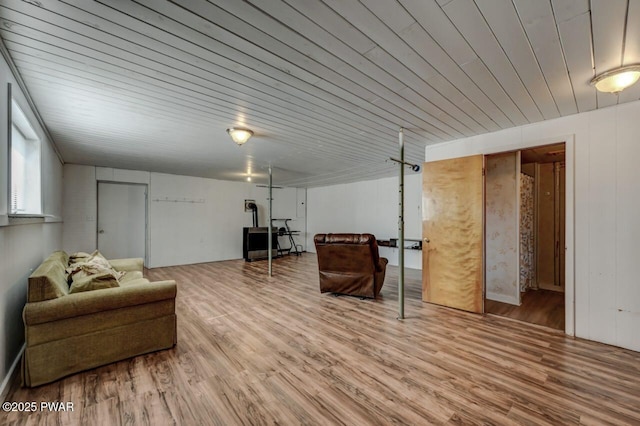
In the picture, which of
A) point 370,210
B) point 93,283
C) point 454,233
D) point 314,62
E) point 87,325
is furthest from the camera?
point 370,210

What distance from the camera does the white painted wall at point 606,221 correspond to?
2.66 metres

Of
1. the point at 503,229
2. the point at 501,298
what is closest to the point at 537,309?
the point at 501,298

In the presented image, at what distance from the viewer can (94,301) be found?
2.28 meters

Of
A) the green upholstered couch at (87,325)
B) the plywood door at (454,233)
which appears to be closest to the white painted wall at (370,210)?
the plywood door at (454,233)

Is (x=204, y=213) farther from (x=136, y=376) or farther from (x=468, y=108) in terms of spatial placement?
(x=468, y=108)

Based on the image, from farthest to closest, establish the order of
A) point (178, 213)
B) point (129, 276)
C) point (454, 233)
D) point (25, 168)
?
point (178, 213) < point (454, 233) < point (129, 276) < point (25, 168)

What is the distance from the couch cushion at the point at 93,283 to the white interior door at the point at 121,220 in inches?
193

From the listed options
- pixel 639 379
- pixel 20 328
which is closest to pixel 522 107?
pixel 639 379

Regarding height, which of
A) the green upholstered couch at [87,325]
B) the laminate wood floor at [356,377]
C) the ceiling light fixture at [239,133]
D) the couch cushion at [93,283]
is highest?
the ceiling light fixture at [239,133]

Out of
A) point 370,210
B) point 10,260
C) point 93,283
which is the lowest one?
point 93,283

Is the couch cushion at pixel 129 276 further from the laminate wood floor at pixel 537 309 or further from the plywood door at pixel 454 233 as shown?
the laminate wood floor at pixel 537 309

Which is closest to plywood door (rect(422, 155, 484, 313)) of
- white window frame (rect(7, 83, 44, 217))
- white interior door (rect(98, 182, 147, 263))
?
white window frame (rect(7, 83, 44, 217))

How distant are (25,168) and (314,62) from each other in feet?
12.3

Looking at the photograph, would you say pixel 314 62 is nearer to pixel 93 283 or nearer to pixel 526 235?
pixel 93 283
